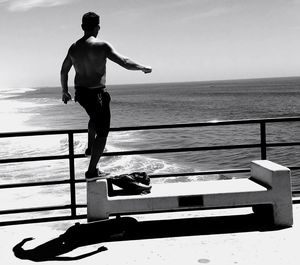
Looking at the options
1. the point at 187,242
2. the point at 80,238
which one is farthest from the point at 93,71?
the point at 187,242

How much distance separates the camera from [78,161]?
1778 centimetres

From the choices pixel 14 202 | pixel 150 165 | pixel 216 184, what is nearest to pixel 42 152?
pixel 150 165

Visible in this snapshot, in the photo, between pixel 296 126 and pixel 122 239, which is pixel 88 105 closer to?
pixel 122 239

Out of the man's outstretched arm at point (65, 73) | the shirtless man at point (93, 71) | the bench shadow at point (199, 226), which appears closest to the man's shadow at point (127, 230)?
the bench shadow at point (199, 226)

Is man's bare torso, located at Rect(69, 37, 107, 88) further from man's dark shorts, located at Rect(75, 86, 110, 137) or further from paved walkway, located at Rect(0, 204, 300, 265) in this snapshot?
paved walkway, located at Rect(0, 204, 300, 265)

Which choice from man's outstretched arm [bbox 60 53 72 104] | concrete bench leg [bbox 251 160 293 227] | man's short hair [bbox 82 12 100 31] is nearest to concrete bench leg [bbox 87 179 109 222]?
man's outstretched arm [bbox 60 53 72 104]

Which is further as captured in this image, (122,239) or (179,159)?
(179,159)

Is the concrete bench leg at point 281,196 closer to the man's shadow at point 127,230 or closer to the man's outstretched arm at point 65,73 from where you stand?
the man's shadow at point 127,230

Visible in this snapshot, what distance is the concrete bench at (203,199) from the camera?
4.47 meters

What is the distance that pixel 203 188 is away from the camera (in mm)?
4789

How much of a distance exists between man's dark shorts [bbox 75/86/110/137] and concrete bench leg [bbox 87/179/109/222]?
52cm

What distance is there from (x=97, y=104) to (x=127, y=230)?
1351mm

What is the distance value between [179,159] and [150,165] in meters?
3.85

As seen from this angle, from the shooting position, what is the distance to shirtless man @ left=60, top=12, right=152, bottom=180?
4.32 metres
